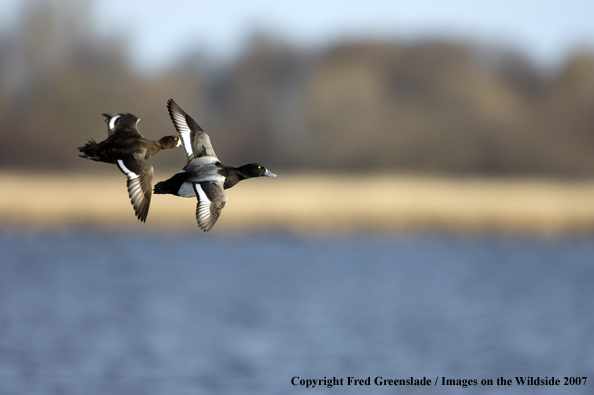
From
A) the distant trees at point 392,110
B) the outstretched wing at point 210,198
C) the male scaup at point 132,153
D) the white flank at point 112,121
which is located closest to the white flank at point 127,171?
the male scaup at point 132,153

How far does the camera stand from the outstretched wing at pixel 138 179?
1859mm

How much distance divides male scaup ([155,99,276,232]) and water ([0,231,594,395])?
35.1 ft

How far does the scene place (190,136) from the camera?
2.16 meters

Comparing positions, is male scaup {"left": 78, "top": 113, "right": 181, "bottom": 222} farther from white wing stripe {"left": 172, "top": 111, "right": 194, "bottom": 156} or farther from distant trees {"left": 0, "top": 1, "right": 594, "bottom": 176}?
distant trees {"left": 0, "top": 1, "right": 594, "bottom": 176}

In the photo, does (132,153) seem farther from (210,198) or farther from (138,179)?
(210,198)

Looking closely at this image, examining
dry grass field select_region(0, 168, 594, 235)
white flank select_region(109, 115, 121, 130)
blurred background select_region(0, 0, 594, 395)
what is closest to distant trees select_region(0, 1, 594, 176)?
Answer: blurred background select_region(0, 0, 594, 395)

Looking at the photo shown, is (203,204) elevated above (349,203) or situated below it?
below

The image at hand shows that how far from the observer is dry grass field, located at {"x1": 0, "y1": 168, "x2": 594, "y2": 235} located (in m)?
19.6

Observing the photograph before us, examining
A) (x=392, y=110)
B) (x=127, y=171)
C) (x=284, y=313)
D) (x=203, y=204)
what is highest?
(x=392, y=110)

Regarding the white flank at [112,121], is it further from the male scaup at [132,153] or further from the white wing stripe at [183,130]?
the white wing stripe at [183,130]

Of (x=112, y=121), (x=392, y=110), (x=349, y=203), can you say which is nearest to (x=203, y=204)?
(x=112, y=121)

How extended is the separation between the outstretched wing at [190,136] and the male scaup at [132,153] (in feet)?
0.17

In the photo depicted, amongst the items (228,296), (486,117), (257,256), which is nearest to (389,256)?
(257,256)

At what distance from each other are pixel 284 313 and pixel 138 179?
18191 millimetres
